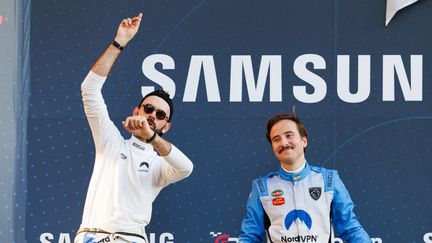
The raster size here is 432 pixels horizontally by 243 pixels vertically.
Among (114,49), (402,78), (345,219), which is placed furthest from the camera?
(402,78)

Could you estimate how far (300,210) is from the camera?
3.56 metres

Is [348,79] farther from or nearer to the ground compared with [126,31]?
nearer to the ground

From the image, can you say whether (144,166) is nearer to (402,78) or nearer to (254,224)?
(254,224)

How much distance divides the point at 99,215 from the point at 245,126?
1.09m

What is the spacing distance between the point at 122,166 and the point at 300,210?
0.90m

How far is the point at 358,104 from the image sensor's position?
14.1 feet

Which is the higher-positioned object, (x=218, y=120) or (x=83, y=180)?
(x=218, y=120)

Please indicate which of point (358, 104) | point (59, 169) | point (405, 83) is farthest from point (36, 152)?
point (405, 83)

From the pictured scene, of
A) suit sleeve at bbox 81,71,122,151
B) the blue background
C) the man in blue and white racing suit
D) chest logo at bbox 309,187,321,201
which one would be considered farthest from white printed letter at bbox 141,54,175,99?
chest logo at bbox 309,187,321,201

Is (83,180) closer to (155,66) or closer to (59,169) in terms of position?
(59,169)

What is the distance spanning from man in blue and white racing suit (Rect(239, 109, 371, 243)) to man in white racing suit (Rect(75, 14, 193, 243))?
1.33 ft

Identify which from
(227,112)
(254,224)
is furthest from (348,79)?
(254,224)

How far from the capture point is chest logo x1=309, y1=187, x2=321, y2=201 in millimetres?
3588

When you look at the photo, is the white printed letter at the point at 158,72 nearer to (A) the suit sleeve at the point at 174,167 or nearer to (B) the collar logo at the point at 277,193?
(A) the suit sleeve at the point at 174,167
